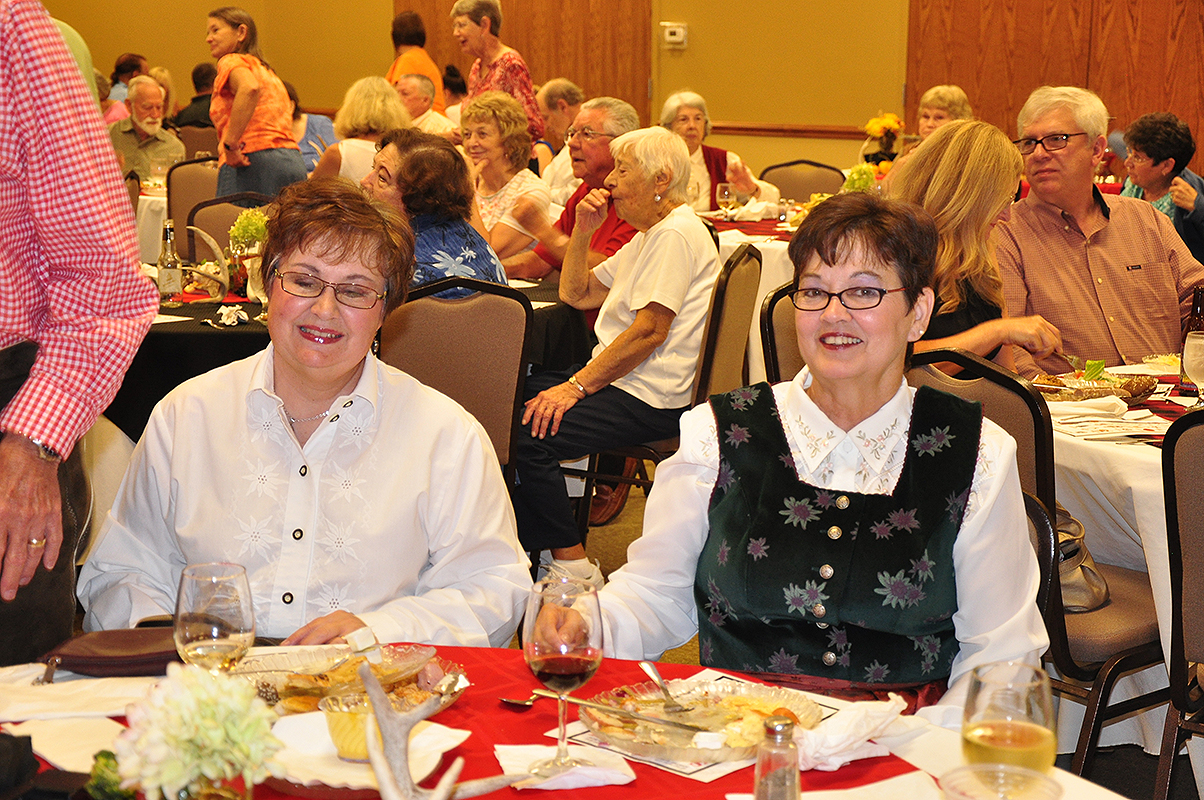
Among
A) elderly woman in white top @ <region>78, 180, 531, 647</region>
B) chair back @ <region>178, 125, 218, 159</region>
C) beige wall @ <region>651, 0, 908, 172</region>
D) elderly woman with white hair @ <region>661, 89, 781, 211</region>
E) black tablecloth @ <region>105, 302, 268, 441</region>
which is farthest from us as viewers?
chair back @ <region>178, 125, 218, 159</region>

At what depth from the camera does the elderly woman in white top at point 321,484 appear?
1.95 m

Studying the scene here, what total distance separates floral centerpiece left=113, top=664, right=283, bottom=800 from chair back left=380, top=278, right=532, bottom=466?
103 inches

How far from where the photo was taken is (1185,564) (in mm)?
2250

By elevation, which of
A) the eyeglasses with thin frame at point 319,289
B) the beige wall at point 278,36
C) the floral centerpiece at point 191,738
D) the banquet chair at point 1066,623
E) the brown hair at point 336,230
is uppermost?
the beige wall at point 278,36

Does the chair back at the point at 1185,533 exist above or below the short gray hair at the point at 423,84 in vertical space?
below

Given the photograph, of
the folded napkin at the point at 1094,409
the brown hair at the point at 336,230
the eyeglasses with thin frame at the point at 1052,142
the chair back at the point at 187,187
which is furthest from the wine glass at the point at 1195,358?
the chair back at the point at 187,187

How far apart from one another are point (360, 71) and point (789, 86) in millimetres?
4881

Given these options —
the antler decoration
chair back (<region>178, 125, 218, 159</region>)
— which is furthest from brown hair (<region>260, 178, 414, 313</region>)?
chair back (<region>178, 125, 218, 159</region>)

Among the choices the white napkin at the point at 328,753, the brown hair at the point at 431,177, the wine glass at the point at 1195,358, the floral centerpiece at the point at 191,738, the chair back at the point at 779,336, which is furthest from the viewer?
the brown hair at the point at 431,177

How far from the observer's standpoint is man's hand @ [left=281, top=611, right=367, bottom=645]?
5.41 feet

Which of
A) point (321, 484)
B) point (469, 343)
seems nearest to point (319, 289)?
point (321, 484)

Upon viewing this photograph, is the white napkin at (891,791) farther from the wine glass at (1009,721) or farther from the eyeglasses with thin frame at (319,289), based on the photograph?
the eyeglasses with thin frame at (319,289)

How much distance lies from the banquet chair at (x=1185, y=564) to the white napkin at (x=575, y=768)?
Answer: 1.43 meters

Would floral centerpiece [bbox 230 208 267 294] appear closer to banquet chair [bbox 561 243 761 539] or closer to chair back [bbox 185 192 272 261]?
chair back [bbox 185 192 272 261]
